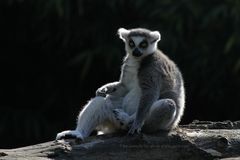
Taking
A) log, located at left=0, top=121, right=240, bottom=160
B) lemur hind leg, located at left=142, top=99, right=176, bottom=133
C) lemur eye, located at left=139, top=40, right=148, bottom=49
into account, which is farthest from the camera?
lemur eye, located at left=139, top=40, right=148, bottom=49

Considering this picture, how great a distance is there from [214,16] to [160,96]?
5055mm

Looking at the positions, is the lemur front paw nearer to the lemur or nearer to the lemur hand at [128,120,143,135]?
the lemur

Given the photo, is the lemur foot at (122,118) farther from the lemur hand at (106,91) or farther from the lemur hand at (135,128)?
the lemur hand at (106,91)

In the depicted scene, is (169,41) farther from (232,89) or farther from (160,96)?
(160,96)

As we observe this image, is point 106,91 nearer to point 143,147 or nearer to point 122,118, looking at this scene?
point 122,118

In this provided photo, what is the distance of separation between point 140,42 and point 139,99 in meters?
0.65

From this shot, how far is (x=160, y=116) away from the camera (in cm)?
646

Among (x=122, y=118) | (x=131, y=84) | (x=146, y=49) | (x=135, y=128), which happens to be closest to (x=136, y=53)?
(x=146, y=49)

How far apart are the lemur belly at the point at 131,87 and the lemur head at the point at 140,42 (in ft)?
0.40

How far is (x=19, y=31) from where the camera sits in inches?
501

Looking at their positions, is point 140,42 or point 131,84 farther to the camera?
point 140,42

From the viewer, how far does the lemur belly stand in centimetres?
679

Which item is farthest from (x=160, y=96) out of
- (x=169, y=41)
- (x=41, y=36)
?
(x=41, y=36)

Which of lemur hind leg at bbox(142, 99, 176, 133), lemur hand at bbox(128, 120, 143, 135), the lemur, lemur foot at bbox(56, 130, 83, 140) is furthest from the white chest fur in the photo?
lemur foot at bbox(56, 130, 83, 140)
